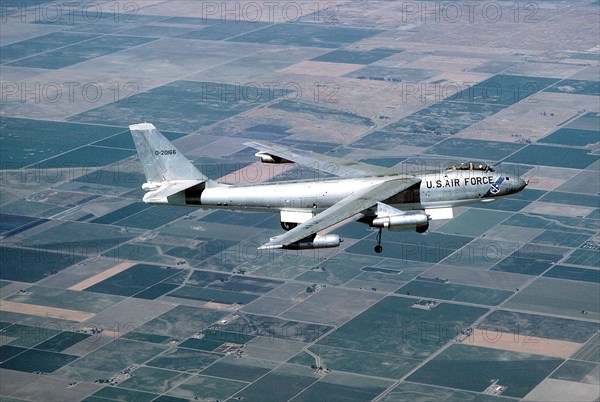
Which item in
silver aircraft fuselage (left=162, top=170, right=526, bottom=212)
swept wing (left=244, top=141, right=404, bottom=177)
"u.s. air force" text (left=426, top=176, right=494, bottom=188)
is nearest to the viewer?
silver aircraft fuselage (left=162, top=170, right=526, bottom=212)

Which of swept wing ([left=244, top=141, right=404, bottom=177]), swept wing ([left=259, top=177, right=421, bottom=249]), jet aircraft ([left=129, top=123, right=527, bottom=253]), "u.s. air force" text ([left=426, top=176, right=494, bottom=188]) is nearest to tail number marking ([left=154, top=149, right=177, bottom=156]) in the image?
jet aircraft ([left=129, top=123, right=527, bottom=253])

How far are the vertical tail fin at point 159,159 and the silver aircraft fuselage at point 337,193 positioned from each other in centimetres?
219

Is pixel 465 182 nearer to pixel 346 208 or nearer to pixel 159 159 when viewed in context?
pixel 346 208

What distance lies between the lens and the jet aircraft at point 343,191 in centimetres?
14238

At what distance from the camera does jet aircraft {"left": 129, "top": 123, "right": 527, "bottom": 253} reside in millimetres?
142375

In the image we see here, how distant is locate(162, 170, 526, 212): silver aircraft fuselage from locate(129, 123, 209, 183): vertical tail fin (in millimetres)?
2189

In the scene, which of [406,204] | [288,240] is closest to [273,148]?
[406,204]

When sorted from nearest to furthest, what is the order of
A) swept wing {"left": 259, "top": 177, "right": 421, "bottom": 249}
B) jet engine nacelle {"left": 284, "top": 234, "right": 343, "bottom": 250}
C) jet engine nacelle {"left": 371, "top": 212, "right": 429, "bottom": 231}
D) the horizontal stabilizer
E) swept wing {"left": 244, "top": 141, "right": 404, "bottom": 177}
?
1. swept wing {"left": 259, "top": 177, "right": 421, "bottom": 249}
2. jet engine nacelle {"left": 284, "top": 234, "right": 343, "bottom": 250}
3. jet engine nacelle {"left": 371, "top": 212, "right": 429, "bottom": 231}
4. the horizontal stabilizer
5. swept wing {"left": 244, "top": 141, "right": 404, "bottom": 177}

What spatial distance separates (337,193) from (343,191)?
590 millimetres

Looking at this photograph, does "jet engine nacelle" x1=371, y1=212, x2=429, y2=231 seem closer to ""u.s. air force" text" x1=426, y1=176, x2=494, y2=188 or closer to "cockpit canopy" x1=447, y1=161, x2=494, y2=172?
""u.s. air force" text" x1=426, y1=176, x2=494, y2=188

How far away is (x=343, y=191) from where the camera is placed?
478 feet

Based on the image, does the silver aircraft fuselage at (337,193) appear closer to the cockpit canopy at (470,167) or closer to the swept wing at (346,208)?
the cockpit canopy at (470,167)

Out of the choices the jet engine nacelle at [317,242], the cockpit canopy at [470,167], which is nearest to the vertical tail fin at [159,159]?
the jet engine nacelle at [317,242]

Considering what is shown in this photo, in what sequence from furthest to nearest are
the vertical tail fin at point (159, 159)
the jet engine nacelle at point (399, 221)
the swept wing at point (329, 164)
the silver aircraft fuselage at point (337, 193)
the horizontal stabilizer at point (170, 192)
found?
1. the swept wing at point (329, 164)
2. the vertical tail fin at point (159, 159)
3. the horizontal stabilizer at point (170, 192)
4. the silver aircraft fuselage at point (337, 193)
5. the jet engine nacelle at point (399, 221)
